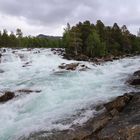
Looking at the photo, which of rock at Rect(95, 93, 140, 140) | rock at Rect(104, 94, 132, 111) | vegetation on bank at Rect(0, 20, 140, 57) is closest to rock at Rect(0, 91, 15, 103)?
rock at Rect(104, 94, 132, 111)

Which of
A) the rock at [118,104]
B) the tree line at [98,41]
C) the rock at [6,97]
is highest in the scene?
the tree line at [98,41]

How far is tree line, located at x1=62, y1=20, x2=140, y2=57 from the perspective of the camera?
6544 cm

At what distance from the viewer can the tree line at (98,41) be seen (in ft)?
Answer: 215

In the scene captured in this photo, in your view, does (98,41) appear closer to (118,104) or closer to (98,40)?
(98,40)

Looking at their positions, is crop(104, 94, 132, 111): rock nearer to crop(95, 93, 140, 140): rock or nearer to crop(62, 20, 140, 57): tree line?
crop(95, 93, 140, 140): rock

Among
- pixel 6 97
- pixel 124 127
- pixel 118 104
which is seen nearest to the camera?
pixel 124 127

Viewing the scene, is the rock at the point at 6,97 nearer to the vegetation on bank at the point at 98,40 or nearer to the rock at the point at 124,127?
the rock at the point at 124,127

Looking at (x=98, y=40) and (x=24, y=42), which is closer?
(x=98, y=40)

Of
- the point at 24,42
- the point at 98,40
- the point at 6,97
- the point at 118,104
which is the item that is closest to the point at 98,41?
the point at 98,40

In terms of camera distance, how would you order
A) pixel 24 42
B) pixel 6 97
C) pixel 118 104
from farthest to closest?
pixel 24 42, pixel 6 97, pixel 118 104

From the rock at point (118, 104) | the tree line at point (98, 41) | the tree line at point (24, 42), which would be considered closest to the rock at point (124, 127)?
the rock at point (118, 104)

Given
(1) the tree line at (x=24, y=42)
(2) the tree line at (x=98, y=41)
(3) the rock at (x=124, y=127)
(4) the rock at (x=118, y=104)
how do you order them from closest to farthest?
(3) the rock at (x=124, y=127) < (4) the rock at (x=118, y=104) < (2) the tree line at (x=98, y=41) < (1) the tree line at (x=24, y=42)

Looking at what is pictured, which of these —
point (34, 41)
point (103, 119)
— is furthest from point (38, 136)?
point (34, 41)

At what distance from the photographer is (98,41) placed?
6512cm
